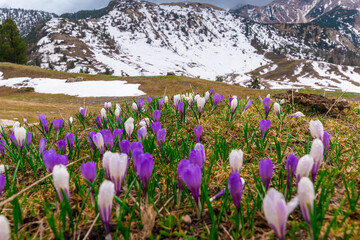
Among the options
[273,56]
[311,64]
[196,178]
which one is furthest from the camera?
[273,56]

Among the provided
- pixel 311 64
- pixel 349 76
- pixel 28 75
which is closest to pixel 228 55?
pixel 311 64

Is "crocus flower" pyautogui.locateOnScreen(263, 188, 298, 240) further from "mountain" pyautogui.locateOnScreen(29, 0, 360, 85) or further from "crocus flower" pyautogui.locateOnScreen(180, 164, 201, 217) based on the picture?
"mountain" pyautogui.locateOnScreen(29, 0, 360, 85)

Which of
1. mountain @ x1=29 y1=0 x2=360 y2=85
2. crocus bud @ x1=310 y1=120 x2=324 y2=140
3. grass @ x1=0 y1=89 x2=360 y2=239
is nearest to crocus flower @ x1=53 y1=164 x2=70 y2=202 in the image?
grass @ x1=0 y1=89 x2=360 y2=239

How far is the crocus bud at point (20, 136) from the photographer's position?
1851mm

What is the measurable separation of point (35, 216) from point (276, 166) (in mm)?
1696

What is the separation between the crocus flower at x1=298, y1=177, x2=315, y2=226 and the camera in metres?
0.82

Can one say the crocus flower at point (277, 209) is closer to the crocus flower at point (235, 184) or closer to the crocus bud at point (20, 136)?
the crocus flower at point (235, 184)

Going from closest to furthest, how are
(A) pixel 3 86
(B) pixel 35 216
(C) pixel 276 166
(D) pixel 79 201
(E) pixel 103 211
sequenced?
(E) pixel 103 211 < (B) pixel 35 216 < (D) pixel 79 201 < (C) pixel 276 166 < (A) pixel 3 86

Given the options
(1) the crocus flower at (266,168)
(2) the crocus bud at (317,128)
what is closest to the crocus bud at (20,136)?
(1) the crocus flower at (266,168)

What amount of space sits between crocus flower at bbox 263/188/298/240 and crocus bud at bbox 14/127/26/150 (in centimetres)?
191

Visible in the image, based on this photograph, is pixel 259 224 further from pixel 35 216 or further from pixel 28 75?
pixel 28 75

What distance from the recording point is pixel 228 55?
18100 cm

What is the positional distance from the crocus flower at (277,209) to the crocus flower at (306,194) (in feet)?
0.20

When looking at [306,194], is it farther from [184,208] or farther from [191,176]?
[184,208]
